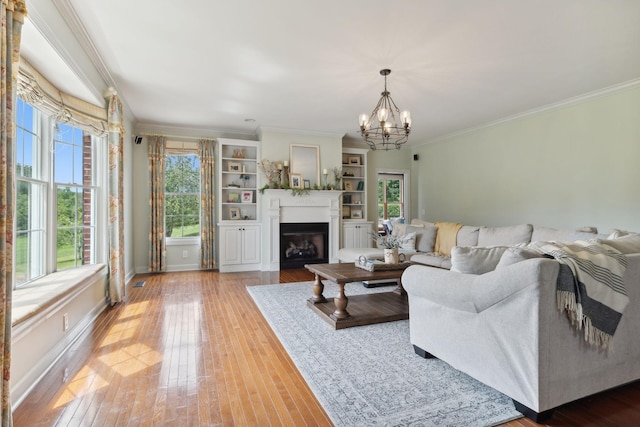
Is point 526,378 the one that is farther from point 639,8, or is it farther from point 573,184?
point 573,184

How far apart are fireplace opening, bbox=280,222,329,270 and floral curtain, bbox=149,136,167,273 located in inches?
A: 85.5

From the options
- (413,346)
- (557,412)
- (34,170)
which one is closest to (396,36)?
(413,346)

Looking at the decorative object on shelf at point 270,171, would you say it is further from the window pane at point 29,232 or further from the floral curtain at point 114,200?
the window pane at point 29,232

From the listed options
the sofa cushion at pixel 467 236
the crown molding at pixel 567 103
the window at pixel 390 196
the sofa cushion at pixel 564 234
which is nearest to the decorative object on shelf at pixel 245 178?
the window at pixel 390 196

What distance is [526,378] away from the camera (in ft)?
5.69

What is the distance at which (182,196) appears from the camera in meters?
6.27

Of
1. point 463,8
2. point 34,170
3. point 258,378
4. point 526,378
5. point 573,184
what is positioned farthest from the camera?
point 573,184

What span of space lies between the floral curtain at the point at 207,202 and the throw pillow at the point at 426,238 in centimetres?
378

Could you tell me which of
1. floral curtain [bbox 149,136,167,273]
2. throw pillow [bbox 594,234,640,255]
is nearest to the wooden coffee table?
throw pillow [bbox 594,234,640,255]

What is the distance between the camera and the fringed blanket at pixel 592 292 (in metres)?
1.70

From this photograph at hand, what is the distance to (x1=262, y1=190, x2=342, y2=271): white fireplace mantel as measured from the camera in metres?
6.25

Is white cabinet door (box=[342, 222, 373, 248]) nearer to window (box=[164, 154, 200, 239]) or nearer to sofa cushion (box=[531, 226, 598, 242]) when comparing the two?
window (box=[164, 154, 200, 239])

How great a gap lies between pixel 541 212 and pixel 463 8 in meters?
3.75

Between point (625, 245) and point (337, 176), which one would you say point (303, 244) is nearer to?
point (337, 176)
